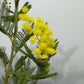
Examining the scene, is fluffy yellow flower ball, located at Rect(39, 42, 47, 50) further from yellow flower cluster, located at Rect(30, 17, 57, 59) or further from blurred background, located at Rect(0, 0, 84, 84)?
blurred background, located at Rect(0, 0, 84, 84)

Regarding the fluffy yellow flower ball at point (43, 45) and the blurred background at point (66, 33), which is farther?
the blurred background at point (66, 33)

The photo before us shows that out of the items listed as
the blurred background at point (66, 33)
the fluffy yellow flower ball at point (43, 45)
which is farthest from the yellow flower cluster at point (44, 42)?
the blurred background at point (66, 33)

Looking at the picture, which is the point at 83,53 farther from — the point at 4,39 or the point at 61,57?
the point at 4,39

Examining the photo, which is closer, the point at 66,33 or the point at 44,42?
the point at 44,42

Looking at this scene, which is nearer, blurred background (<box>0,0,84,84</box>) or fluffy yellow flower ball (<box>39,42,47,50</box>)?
fluffy yellow flower ball (<box>39,42,47,50</box>)

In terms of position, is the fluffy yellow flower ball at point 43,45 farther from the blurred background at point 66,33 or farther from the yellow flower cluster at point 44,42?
the blurred background at point 66,33

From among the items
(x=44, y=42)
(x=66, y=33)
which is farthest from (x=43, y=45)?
(x=66, y=33)

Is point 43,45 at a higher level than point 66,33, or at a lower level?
lower

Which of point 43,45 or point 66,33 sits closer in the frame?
point 43,45

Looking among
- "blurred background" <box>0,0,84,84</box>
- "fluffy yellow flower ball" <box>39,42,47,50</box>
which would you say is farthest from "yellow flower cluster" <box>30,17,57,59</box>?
"blurred background" <box>0,0,84,84</box>

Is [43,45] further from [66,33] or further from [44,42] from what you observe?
[66,33]
